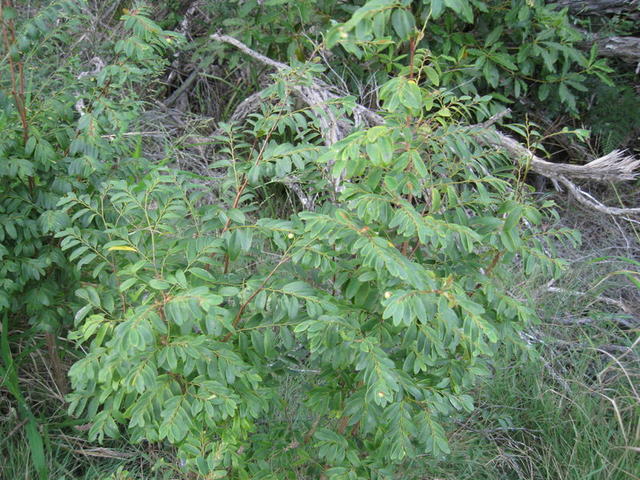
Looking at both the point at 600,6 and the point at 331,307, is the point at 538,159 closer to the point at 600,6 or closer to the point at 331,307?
the point at 600,6

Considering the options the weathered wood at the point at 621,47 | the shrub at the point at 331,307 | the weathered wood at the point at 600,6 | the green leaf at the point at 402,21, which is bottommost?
the weathered wood at the point at 621,47

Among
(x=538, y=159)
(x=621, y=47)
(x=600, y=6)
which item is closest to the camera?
(x=538, y=159)

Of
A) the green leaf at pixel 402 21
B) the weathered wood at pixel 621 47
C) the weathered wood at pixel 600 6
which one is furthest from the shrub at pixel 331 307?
the weathered wood at pixel 600 6

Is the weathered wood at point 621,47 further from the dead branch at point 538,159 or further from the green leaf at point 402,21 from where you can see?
the green leaf at point 402,21

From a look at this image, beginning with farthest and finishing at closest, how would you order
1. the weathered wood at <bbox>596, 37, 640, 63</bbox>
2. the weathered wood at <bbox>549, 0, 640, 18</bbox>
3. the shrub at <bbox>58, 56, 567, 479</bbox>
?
the weathered wood at <bbox>549, 0, 640, 18</bbox> < the weathered wood at <bbox>596, 37, 640, 63</bbox> < the shrub at <bbox>58, 56, 567, 479</bbox>

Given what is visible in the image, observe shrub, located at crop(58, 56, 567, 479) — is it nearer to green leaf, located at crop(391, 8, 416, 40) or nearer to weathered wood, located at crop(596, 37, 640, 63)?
green leaf, located at crop(391, 8, 416, 40)

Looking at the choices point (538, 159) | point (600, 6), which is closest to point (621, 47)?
point (600, 6)

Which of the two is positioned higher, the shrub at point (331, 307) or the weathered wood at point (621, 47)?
the shrub at point (331, 307)

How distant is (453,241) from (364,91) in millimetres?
2342

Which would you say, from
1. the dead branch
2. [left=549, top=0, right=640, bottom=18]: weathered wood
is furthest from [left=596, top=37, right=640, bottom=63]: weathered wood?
the dead branch

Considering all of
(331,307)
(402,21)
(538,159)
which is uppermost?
(402,21)

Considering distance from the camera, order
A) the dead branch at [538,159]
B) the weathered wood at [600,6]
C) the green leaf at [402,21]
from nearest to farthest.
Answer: the green leaf at [402,21] → the dead branch at [538,159] → the weathered wood at [600,6]

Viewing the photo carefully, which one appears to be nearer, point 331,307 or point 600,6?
point 331,307

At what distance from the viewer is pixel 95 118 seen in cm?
228
